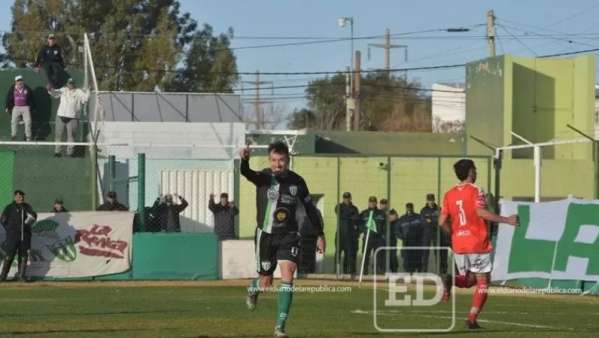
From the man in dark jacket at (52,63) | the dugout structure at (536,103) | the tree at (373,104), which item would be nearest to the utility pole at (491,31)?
the dugout structure at (536,103)

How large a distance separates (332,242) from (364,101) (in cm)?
5886

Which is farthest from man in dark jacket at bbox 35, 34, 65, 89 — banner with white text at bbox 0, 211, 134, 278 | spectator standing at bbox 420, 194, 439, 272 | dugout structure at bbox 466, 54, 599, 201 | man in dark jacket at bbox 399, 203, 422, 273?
dugout structure at bbox 466, 54, 599, 201

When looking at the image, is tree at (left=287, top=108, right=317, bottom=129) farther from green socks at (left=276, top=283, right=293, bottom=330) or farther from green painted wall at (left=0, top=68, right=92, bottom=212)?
green socks at (left=276, top=283, right=293, bottom=330)

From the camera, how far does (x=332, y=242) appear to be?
98.3ft

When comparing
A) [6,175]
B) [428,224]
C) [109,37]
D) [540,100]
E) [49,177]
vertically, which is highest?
[109,37]

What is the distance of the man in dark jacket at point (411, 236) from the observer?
28.0 metres

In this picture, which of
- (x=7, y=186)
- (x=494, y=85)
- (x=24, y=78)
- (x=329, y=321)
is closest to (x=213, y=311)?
(x=329, y=321)

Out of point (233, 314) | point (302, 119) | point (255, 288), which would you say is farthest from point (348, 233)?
point (302, 119)

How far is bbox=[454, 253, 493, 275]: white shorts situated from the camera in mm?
13938

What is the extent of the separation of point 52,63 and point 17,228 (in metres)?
8.86

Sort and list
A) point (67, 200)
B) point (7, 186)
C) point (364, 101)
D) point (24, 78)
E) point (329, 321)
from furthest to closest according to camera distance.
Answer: point (364, 101) → point (24, 78) → point (67, 200) → point (7, 186) → point (329, 321)

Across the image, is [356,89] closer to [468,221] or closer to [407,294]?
[407,294]

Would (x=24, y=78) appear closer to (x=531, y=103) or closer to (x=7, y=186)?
(x=7, y=186)

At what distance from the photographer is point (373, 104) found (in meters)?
89.7
